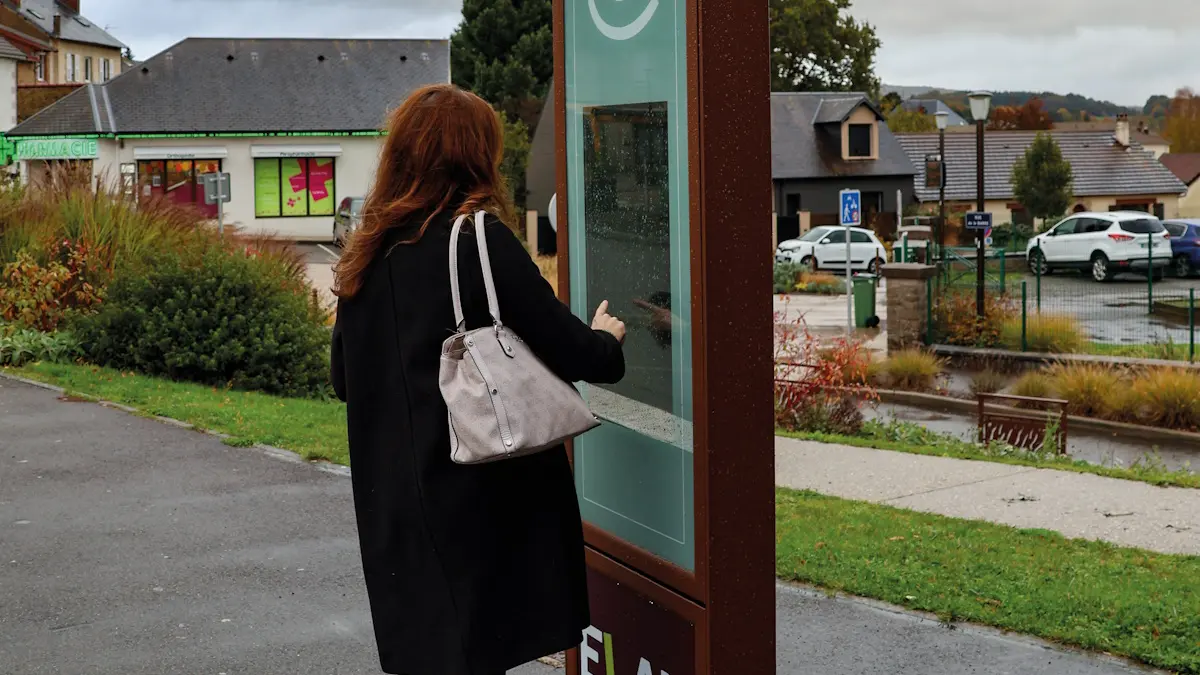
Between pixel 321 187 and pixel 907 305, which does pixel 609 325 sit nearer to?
pixel 907 305

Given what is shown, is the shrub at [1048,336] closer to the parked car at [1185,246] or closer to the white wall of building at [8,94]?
the parked car at [1185,246]

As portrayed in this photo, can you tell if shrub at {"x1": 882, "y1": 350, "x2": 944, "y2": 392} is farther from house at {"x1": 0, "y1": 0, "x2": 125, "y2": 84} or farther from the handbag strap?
house at {"x1": 0, "y1": 0, "x2": 125, "y2": 84}

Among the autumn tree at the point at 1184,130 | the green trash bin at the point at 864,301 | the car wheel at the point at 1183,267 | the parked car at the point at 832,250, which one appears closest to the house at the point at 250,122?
the parked car at the point at 832,250

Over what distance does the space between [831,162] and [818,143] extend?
1003 mm

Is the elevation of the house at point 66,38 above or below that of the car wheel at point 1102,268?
above

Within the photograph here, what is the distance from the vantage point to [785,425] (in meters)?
13.0

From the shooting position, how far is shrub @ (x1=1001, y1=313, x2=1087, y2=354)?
21.7 meters

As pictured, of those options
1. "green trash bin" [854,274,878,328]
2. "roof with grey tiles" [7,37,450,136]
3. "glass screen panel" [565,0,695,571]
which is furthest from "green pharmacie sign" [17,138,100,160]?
"glass screen panel" [565,0,695,571]

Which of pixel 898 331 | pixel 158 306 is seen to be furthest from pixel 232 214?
pixel 158 306

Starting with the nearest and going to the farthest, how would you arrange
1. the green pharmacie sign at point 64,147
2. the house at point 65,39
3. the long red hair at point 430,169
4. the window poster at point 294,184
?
the long red hair at point 430,169 → the green pharmacie sign at point 64,147 → the window poster at point 294,184 → the house at point 65,39

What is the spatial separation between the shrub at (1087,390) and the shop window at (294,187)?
113 ft

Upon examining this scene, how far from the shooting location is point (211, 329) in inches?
517

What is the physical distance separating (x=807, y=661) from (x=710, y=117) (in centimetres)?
270

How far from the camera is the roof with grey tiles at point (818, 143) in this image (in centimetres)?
5172
